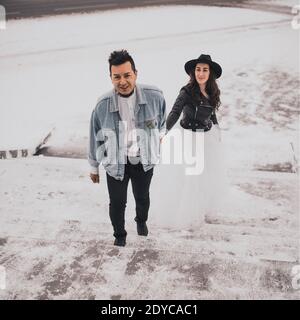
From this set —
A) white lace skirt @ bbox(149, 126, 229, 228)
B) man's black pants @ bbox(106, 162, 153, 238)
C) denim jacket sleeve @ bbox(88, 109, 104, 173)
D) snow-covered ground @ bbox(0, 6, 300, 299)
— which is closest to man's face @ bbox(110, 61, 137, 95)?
denim jacket sleeve @ bbox(88, 109, 104, 173)

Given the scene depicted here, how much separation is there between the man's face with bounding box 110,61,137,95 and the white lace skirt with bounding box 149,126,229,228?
93 centimetres

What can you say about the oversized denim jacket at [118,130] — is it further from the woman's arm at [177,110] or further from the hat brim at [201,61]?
the hat brim at [201,61]

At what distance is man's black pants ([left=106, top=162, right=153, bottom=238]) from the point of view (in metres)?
3.11

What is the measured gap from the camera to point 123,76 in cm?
272

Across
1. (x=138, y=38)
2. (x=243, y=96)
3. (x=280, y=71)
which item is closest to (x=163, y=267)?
(x=243, y=96)

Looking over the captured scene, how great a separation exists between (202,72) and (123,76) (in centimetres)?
90

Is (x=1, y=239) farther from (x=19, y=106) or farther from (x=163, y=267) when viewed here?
(x=19, y=106)

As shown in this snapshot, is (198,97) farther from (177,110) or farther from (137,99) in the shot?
(137,99)

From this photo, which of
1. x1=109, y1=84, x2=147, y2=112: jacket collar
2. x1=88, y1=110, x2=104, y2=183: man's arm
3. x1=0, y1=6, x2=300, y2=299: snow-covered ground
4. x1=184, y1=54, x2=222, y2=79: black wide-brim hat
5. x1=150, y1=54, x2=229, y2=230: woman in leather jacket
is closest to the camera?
x1=109, y1=84, x2=147, y2=112: jacket collar

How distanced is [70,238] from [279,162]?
113 inches

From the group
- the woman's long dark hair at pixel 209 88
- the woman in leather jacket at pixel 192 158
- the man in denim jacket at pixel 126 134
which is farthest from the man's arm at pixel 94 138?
the woman's long dark hair at pixel 209 88

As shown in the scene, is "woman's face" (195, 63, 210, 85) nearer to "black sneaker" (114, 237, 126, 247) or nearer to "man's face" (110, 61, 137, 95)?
"man's face" (110, 61, 137, 95)

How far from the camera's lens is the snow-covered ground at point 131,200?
3.08m

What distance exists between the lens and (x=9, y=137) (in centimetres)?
559
